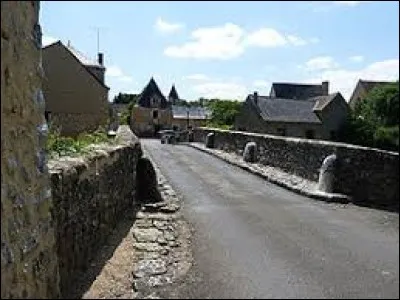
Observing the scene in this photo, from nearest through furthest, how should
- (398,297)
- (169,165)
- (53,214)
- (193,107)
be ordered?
(398,297)
(53,214)
(169,165)
(193,107)

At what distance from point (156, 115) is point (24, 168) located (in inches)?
2598

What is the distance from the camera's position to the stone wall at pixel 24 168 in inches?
161

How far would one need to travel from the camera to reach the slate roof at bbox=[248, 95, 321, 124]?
199ft

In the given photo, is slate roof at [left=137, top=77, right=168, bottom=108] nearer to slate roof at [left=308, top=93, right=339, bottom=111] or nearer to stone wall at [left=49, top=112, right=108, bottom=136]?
slate roof at [left=308, top=93, right=339, bottom=111]

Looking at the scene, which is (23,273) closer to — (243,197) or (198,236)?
(198,236)

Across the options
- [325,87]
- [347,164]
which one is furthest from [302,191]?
[325,87]

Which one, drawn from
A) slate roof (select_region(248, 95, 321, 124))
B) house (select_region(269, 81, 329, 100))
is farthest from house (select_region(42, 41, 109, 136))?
house (select_region(269, 81, 329, 100))

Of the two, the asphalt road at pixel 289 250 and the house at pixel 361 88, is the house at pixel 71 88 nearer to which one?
the asphalt road at pixel 289 250

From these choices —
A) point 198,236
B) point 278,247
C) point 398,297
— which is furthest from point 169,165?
point 398,297

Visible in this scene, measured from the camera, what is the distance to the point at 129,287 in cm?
593

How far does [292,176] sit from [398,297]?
10.9 metres

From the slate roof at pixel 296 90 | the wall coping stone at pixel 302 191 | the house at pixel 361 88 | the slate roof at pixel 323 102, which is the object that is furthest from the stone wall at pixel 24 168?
the house at pixel 361 88

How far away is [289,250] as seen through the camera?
6.67m

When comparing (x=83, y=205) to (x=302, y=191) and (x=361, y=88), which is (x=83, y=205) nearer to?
(x=302, y=191)
